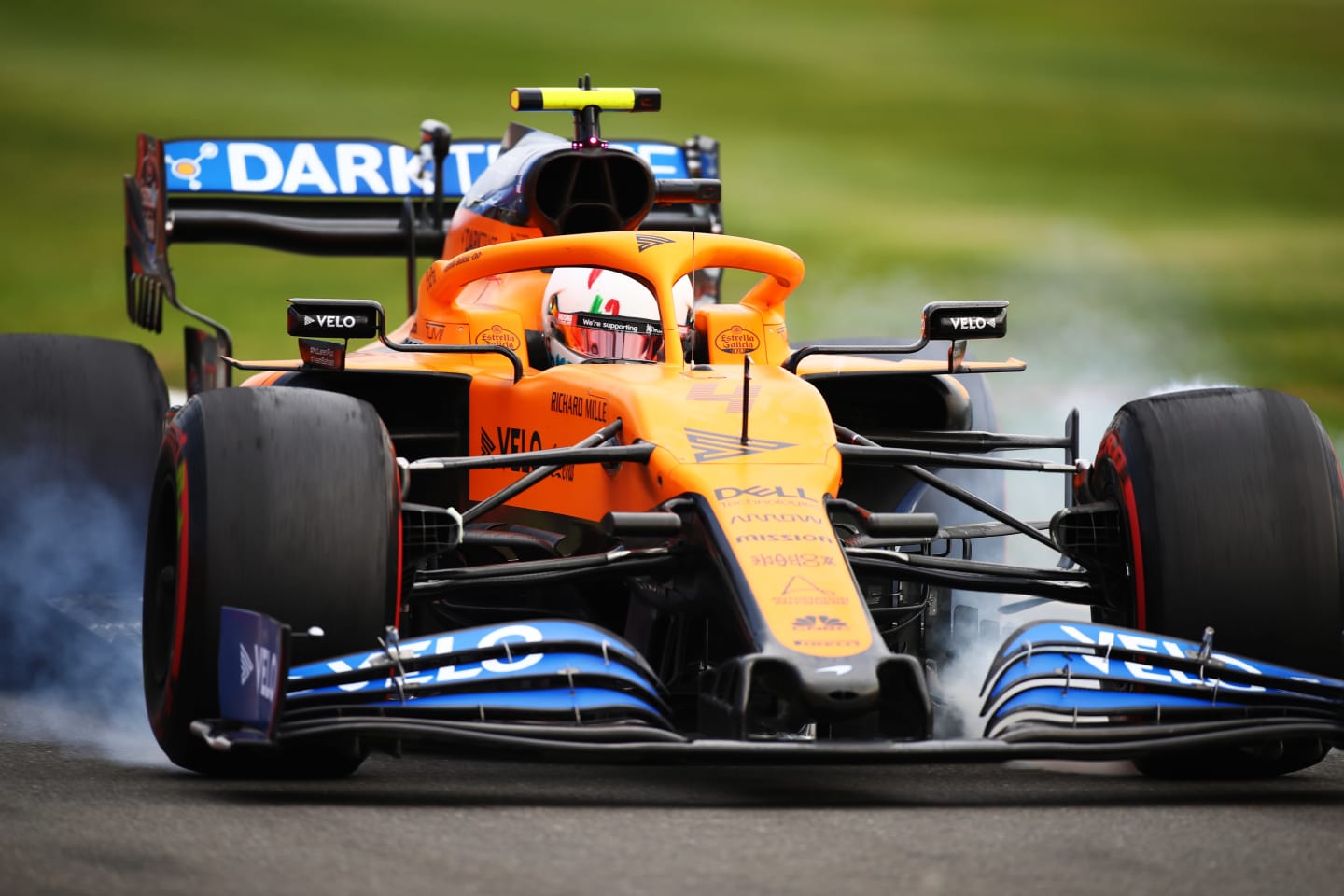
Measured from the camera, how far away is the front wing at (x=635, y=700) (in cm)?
488

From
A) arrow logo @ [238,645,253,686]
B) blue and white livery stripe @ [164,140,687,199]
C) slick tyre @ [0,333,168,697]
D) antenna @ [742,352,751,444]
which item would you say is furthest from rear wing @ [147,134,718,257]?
arrow logo @ [238,645,253,686]

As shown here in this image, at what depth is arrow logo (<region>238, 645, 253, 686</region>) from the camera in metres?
5.12

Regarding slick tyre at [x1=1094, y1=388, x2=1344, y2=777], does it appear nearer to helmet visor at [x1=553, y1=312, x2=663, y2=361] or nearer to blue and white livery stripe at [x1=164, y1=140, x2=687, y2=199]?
helmet visor at [x1=553, y1=312, x2=663, y2=361]

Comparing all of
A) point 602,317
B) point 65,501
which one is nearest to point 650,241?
point 602,317

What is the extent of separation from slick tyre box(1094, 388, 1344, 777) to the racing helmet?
72.2 inches

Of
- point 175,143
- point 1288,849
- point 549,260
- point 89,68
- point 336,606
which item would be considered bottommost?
point 1288,849

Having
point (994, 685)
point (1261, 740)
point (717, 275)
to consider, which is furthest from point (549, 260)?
point (717, 275)

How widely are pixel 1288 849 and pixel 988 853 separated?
27.2 inches

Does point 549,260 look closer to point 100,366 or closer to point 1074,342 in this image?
point 100,366

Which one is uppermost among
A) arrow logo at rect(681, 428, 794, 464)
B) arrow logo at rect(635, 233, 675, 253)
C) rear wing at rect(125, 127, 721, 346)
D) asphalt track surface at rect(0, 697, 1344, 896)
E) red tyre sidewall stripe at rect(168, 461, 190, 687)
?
rear wing at rect(125, 127, 721, 346)

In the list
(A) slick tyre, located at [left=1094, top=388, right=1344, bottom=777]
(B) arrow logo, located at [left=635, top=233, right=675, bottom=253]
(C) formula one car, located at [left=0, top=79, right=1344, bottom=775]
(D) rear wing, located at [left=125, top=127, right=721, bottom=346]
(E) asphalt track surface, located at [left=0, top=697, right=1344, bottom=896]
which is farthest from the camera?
(D) rear wing, located at [left=125, top=127, right=721, bottom=346]

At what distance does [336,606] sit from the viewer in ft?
17.5

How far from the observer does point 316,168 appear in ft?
34.3

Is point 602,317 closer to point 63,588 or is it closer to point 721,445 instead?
point 721,445
